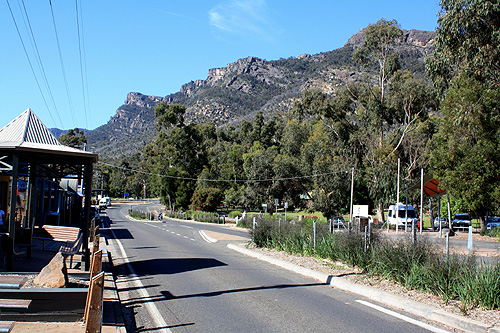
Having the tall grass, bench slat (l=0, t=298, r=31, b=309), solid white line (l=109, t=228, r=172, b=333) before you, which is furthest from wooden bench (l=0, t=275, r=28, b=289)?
the tall grass

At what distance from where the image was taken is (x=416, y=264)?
31.5 ft

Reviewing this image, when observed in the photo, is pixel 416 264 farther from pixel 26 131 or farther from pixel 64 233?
pixel 26 131

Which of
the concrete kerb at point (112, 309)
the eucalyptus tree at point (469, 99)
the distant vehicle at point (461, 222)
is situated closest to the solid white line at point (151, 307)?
the concrete kerb at point (112, 309)

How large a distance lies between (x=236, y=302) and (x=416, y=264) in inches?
161

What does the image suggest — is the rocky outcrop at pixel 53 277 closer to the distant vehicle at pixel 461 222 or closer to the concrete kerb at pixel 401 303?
the concrete kerb at pixel 401 303

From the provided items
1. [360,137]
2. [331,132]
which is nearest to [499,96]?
[360,137]

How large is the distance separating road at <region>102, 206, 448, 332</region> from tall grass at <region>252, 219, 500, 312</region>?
127cm

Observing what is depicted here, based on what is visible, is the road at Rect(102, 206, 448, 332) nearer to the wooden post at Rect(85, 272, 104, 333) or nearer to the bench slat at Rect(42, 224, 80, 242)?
the bench slat at Rect(42, 224, 80, 242)

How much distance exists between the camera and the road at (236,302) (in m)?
7.03

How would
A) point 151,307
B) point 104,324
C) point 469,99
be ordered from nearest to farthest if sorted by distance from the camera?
1. point 104,324
2. point 151,307
3. point 469,99

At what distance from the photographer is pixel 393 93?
1754 inches

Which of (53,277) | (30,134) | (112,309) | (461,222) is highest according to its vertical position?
(30,134)

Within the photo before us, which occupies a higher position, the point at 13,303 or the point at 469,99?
the point at 469,99

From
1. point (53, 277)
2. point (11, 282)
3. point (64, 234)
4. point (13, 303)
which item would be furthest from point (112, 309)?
point (64, 234)
